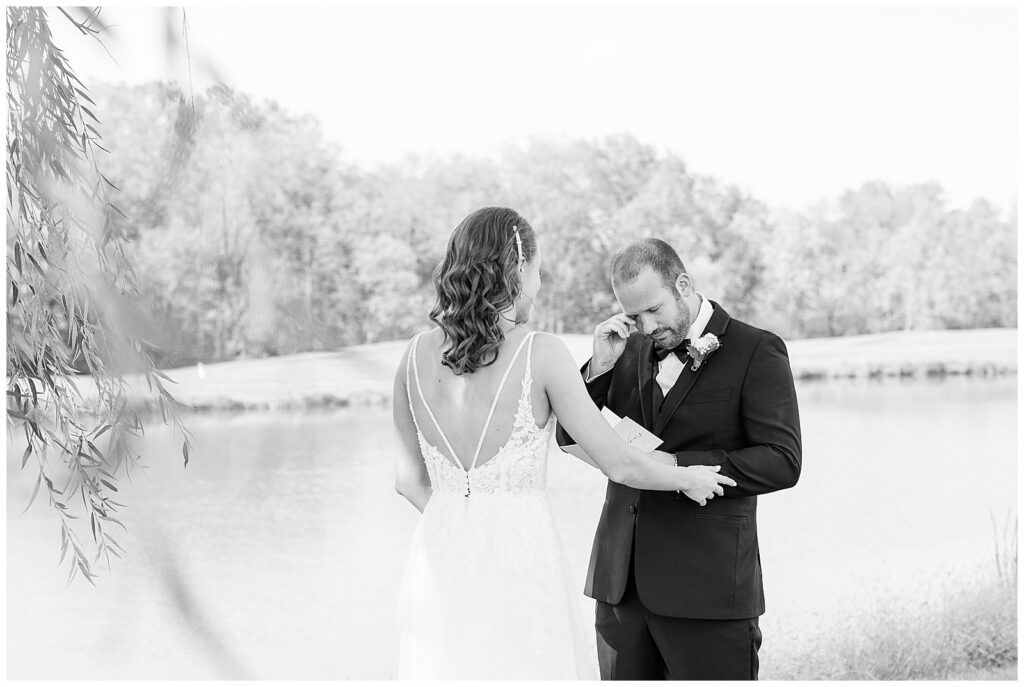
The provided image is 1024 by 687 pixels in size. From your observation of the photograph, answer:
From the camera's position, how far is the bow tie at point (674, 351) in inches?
97.5

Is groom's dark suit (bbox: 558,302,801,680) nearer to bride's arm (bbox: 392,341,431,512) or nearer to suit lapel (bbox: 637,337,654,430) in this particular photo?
suit lapel (bbox: 637,337,654,430)

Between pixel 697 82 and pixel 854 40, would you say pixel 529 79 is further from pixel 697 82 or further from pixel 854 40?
pixel 854 40

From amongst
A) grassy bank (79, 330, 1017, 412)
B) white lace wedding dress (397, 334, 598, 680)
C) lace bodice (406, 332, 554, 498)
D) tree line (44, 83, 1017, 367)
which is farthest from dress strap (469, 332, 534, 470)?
grassy bank (79, 330, 1017, 412)

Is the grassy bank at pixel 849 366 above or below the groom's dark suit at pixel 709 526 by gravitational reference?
below

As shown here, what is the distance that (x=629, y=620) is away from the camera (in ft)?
8.11

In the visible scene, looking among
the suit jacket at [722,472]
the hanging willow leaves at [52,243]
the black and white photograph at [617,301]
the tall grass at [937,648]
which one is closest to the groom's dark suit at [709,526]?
the suit jacket at [722,472]

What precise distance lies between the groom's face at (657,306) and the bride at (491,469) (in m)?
0.35

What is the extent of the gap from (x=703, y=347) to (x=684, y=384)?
0.10 metres

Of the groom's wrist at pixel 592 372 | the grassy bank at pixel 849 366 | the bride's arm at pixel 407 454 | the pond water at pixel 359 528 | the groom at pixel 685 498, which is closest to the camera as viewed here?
the bride's arm at pixel 407 454

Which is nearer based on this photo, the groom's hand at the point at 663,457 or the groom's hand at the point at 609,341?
the groom's hand at the point at 663,457

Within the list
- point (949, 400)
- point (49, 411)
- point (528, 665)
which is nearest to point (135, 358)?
point (528, 665)

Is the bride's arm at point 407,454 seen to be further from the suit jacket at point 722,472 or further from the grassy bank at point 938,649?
the grassy bank at point 938,649

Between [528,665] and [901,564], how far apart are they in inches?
377

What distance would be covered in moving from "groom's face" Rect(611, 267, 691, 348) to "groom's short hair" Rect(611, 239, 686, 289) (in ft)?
0.03
